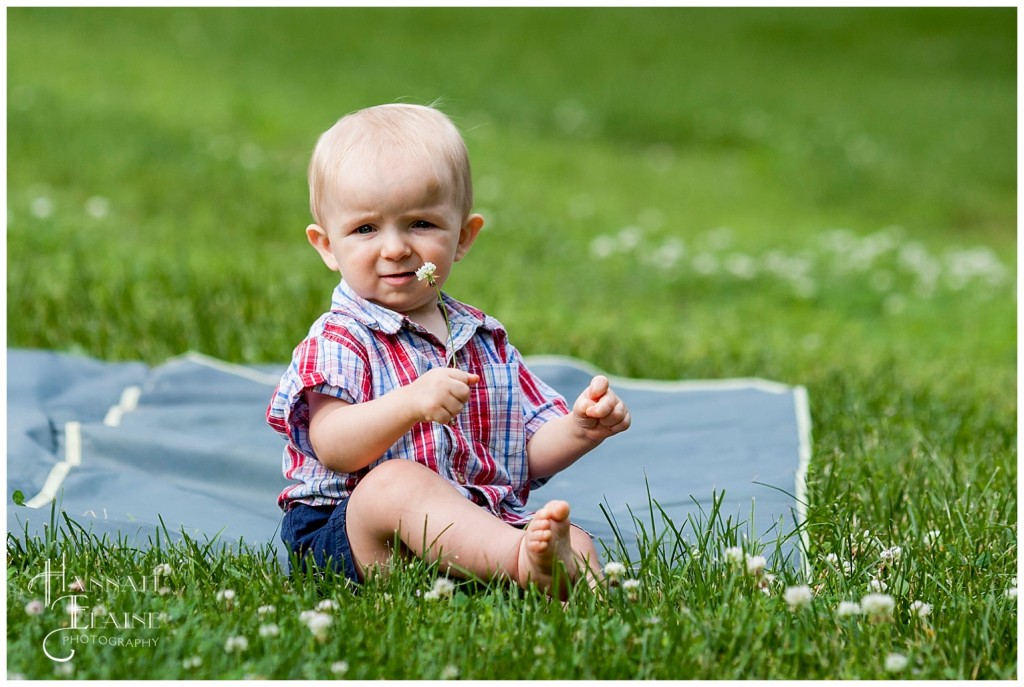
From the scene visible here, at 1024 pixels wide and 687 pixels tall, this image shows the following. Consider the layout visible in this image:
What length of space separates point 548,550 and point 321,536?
481 millimetres

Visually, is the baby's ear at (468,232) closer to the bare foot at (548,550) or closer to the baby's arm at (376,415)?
the baby's arm at (376,415)

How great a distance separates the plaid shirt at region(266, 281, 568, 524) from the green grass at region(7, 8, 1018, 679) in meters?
0.24

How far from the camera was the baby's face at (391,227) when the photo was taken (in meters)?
2.32

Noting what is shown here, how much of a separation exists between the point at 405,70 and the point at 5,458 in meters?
10.2

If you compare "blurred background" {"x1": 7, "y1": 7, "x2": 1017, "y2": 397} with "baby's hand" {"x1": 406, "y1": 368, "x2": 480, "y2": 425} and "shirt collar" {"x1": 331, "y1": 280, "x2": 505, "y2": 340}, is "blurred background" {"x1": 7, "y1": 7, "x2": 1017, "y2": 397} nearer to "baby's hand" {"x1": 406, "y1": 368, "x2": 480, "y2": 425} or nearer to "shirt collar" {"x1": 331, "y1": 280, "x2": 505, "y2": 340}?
"shirt collar" {"x1": 331, "y1": 280, "x2": 505, "y2": 340}

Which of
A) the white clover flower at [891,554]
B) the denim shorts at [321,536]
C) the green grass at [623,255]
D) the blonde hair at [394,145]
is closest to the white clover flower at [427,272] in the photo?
the blonde hair at [394,145]

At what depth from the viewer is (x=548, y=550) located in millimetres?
2076

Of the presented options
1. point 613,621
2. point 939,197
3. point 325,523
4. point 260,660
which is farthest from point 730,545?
point 939,197

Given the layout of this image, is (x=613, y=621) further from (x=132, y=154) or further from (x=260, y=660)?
(x=132, y=154)

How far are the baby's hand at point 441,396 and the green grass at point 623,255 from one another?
0.94ft

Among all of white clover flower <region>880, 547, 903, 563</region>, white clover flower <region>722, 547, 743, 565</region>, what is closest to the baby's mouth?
white clover flower <region>722, 547, 743, 565</region>

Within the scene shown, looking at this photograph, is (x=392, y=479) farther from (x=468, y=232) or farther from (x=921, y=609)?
(x=921, y=609)

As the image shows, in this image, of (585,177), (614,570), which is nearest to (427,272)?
(614,570)

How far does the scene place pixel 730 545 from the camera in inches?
92.5
